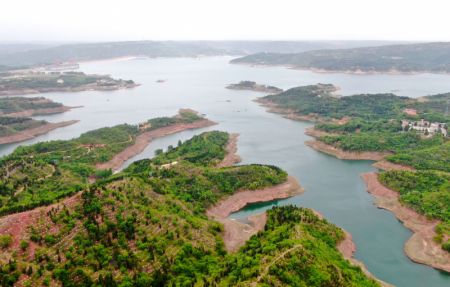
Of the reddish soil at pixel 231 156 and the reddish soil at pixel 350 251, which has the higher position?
the reddish soil at pixel 231 156

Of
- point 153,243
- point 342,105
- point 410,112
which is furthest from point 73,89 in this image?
point 153,243

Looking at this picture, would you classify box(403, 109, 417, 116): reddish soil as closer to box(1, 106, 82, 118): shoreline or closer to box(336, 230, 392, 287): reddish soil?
box(336, 230, 392, 287): reddish soil

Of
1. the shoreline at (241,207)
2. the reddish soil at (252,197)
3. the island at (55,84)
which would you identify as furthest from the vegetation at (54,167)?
the island at (55,84)

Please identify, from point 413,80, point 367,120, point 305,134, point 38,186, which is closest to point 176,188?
point 38,186

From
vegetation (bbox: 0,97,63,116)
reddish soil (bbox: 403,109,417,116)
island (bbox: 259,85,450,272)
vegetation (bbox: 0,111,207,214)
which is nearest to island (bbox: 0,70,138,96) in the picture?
vegetation (bbox: 0,97,63,116)

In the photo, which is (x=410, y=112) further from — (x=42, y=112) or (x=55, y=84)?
(x=55, y=84)

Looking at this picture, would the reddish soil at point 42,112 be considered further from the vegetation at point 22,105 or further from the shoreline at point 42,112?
the vegetation at point 22,105
